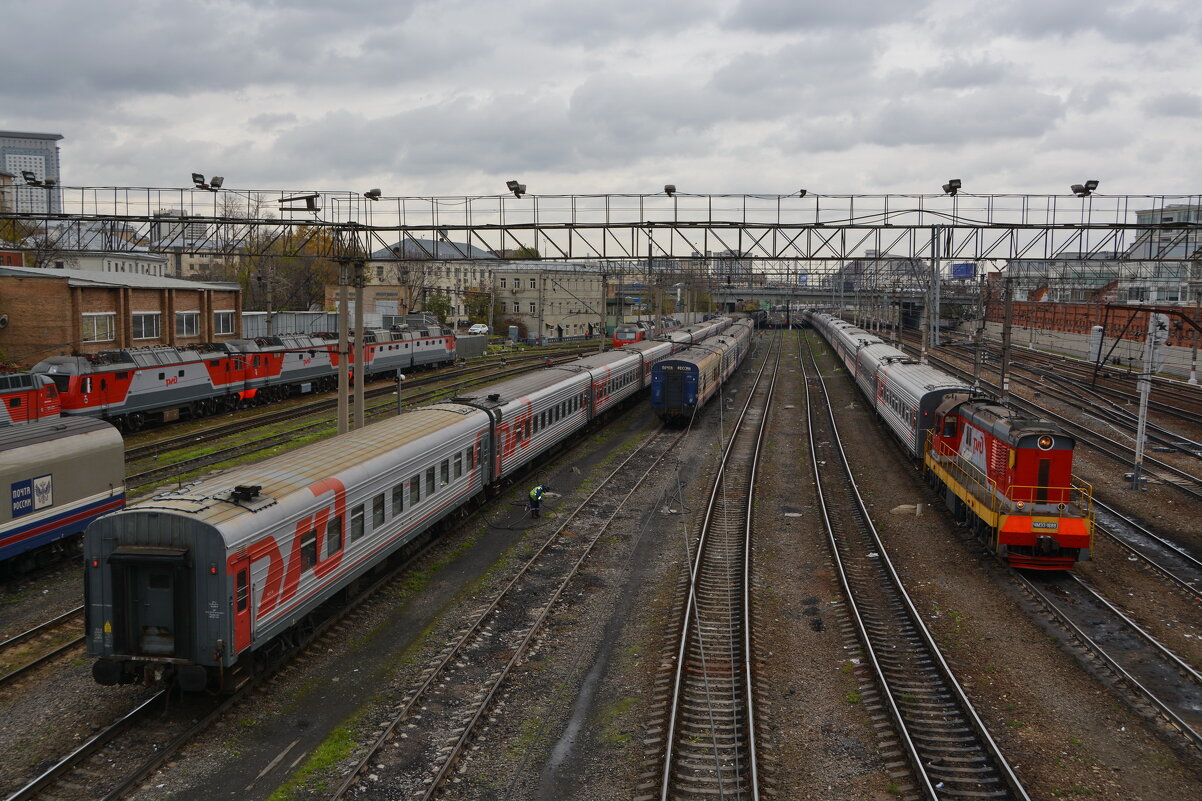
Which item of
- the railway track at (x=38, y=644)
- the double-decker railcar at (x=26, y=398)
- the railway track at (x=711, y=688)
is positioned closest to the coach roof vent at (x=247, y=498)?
the railway track at (x=38, y=644)

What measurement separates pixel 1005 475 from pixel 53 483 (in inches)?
767

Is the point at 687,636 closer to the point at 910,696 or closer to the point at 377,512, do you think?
the point at 910,696

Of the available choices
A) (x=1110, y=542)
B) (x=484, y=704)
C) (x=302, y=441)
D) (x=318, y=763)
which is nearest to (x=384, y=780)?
(x=318, y=763)

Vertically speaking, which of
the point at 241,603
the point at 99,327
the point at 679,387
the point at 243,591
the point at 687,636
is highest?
the point at 99,327

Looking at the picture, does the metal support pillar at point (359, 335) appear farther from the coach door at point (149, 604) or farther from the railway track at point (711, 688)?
the coach door at point (149, 604)

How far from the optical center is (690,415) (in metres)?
37.6

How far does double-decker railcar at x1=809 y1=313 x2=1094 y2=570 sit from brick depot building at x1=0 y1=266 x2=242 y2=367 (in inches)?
1427

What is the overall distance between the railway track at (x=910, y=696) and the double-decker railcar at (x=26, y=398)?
23.3m

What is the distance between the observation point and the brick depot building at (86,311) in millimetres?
40812

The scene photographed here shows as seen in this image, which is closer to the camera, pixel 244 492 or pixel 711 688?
pixel 244 492

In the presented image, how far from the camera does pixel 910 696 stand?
13062 mm

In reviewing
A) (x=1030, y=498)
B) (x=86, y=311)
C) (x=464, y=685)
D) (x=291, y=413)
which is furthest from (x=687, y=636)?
(x=86, y=311)

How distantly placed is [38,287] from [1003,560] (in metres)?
41.7

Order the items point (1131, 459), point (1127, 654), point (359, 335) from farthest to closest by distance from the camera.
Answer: point (1131, 459)
point (359, 335)
point (1127, 654)
